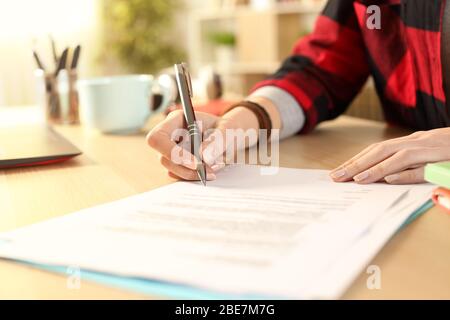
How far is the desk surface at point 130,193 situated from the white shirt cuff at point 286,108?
2 cm

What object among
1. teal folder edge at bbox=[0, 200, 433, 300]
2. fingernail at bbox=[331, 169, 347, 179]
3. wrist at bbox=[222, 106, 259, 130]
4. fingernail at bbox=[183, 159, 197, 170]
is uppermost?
A: wrist at bbox=[222, 106, 259, 130]

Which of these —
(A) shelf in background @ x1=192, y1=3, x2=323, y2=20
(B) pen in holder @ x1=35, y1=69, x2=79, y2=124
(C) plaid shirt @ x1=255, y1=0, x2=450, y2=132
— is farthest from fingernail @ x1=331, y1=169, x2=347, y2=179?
(A) shelf in background @ x1=192, y1=3, x2=323, y2=20

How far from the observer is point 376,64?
0.98 m

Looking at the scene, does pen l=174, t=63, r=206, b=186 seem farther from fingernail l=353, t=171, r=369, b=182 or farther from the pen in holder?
the pen in holder

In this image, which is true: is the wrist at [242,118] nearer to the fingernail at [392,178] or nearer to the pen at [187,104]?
the pen at [187,104]

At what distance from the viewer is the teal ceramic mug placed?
1.03 m

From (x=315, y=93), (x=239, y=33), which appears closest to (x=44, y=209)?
(x=315, y=93)

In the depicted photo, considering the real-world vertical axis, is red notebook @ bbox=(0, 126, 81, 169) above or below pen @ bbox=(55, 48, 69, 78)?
below

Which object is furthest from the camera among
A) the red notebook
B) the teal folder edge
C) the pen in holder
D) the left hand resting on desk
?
the pen in holder

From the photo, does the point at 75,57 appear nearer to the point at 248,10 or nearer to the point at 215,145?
the point at 215,145

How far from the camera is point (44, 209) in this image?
1.79 feet

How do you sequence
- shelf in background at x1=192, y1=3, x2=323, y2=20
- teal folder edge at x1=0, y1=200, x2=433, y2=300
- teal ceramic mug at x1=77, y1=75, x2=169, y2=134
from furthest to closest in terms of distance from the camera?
shelf in background at x1=192, y1=3, x2=323, y2=20 → teal ceramic mug at x1=77, y1=75, x2=169, y2=134 → teal folder edge at x1=0, y1=200, x2=433, y2=300

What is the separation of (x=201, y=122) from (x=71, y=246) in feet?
1.20

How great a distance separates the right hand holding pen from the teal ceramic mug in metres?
0.29
